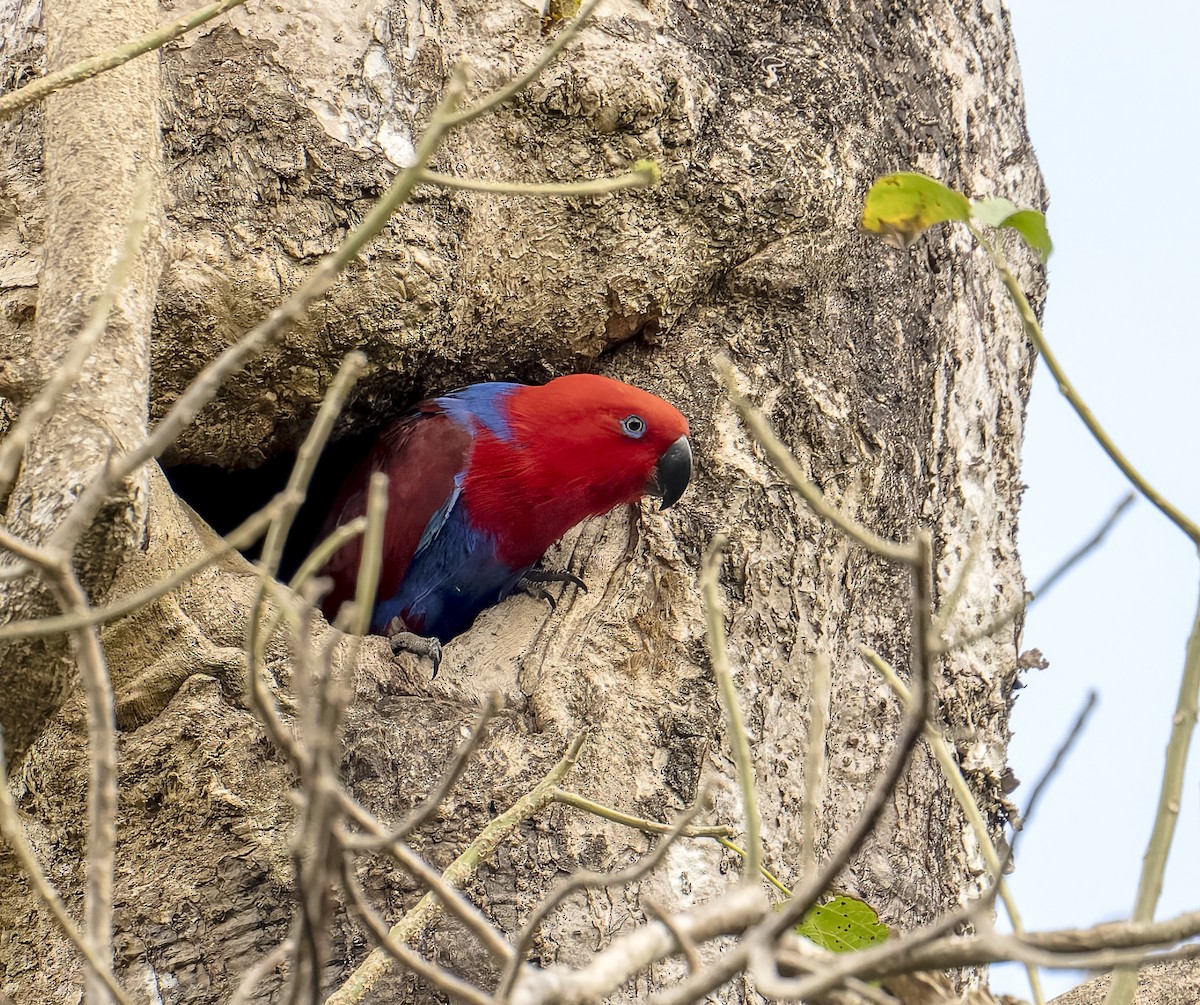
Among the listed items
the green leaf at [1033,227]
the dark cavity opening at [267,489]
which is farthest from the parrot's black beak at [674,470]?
the green leaf at [1033,227]

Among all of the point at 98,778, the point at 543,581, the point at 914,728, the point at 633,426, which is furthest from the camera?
the point at 543,581

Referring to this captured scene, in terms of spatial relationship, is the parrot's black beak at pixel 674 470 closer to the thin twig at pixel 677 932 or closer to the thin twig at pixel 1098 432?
the thin twig at pixel 1098 432

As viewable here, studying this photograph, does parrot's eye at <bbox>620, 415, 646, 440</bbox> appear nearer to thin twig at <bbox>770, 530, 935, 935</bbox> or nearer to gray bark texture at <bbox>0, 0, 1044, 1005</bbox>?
gray bark texture at <bbox>0, 0, 1044, 1005</bbox>

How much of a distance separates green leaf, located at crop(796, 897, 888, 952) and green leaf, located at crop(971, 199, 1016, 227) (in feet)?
3.15

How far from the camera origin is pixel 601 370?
11.0 feet

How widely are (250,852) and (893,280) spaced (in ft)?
6.36

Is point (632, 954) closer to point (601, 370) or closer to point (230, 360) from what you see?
point (230, 360)

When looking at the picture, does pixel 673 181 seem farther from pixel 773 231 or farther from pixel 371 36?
pixel 371 36

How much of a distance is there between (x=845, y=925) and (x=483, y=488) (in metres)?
1.85

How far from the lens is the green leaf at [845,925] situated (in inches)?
72.9


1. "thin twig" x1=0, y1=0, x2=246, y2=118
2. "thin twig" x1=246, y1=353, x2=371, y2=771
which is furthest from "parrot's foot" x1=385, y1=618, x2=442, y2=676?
"thin twig" x1=246, y1=353, x2=371, y2=771

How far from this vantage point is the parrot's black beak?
302 centimetres

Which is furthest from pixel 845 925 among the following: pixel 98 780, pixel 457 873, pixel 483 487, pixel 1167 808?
pixel 483 487

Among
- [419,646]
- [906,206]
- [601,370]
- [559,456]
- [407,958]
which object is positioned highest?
[601,370]
